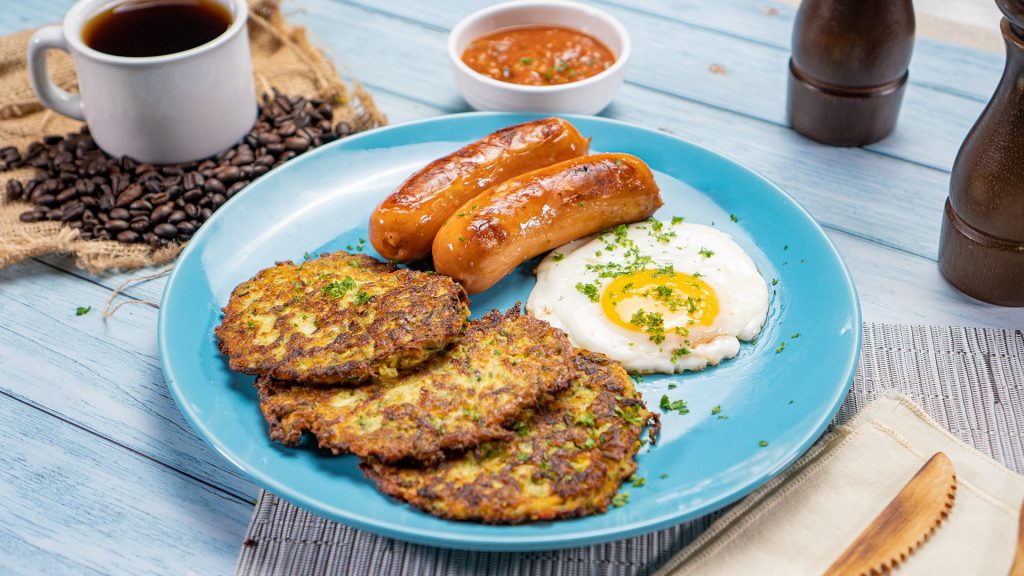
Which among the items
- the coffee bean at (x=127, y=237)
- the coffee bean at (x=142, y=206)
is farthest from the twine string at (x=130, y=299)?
the coffee bean at (x=142, y=206)

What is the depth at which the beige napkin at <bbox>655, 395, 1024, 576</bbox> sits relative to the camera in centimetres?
220

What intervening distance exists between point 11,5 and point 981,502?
4.60 meters

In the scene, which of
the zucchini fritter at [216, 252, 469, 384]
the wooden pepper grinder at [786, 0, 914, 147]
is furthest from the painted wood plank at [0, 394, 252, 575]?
the wooden pepper grinder at [786, 0, 914, 147]

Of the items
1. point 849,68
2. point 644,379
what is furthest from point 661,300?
point 849,68

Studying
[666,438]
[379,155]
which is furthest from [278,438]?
[379,155]

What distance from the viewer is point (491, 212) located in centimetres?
281

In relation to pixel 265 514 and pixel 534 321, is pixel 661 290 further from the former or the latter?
pixel 265 514

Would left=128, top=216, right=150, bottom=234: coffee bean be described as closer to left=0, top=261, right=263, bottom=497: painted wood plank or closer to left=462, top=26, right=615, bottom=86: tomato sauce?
left=0, top=261, right=263, bottom=497: painted wood plank

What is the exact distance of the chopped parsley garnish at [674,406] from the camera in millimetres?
2527

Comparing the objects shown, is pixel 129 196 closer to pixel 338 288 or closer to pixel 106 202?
pixel 106 202

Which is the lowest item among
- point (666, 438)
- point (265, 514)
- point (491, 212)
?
point (265, 514)

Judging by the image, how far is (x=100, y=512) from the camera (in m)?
2.48

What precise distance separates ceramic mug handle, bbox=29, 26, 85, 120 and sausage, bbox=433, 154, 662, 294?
5.56ft

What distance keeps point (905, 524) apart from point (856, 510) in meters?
0.12
